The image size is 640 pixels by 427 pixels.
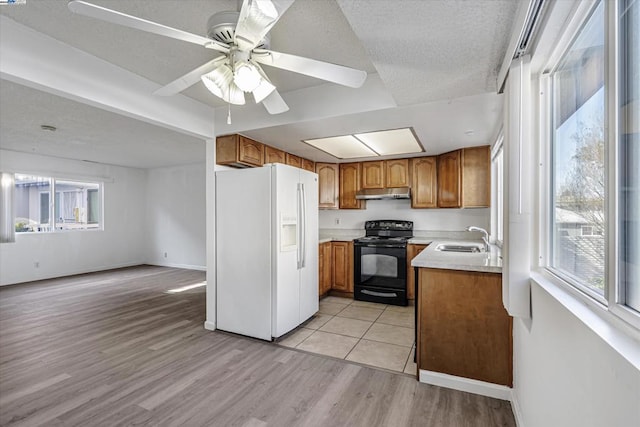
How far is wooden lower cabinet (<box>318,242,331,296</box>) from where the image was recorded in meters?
4.43

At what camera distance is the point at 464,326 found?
219 centimetres

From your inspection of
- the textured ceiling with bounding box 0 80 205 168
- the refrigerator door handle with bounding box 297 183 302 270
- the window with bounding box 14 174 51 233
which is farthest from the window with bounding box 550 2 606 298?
the window with bounding box 14 174 51 233

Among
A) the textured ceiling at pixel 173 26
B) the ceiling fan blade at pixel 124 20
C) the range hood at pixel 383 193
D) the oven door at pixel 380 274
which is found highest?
the textured ceiling at pixel 173 26

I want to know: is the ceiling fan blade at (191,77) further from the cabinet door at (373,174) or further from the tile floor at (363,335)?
the cabinet door at (373,174)

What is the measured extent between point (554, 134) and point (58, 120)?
480cm

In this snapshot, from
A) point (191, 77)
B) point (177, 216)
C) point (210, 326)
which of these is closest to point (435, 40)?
point (191, 77)

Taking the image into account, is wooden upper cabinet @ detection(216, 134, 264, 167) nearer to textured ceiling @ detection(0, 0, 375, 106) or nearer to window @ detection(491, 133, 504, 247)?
textured ceiling @ detection(0, 0, 375, 106)

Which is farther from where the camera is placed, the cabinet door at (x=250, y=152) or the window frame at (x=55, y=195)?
the window frame at (x=55, y=195)

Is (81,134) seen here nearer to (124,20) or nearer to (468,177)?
(124,20)

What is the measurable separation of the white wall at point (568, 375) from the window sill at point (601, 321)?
2 centimetres

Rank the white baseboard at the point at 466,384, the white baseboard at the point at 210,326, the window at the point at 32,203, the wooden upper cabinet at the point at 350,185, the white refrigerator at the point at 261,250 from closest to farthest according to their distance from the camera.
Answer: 1. the white baseboard at the point at 466,384
2. the white refrigerator at the point at 261,250
3. the white baseboard at the point at 210,326
4. the wooden upper cabinet at the point at 350,185
5. the window at the point at 32,203

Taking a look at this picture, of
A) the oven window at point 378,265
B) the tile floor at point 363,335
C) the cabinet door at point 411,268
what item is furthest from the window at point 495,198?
the tile floor at point 363,335

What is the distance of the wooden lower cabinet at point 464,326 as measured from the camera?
2104 mm

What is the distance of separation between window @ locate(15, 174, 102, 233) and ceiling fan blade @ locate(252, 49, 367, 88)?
21.8ft
